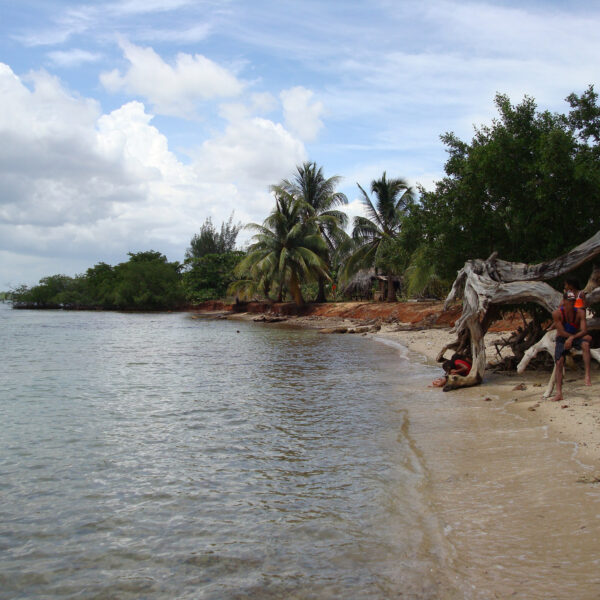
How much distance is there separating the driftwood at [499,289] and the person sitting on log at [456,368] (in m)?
0.30

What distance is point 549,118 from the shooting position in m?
10.7

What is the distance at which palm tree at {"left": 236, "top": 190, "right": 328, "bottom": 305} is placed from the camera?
39562 mm

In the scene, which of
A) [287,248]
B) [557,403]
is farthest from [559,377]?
[287,248]

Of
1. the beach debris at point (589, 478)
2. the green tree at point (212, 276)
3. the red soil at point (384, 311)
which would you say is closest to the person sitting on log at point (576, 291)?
the beach debris at point (589, 478)

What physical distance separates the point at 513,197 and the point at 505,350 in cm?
582

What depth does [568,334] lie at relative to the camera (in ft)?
27.0

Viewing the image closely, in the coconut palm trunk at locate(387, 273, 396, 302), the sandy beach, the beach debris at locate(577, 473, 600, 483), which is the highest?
the coconut palm trunk at locate(387, 273, 396, 302)

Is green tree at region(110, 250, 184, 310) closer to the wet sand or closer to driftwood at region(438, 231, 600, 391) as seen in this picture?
driftwood at region(438, 231, 600, 391)

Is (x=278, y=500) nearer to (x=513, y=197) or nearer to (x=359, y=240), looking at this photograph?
(x=513, y=197)

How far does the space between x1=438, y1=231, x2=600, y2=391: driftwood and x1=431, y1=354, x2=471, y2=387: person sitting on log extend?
0.99 feet

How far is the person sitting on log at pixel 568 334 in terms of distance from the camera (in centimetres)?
811

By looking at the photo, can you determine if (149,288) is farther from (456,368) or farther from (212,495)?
(212,495)

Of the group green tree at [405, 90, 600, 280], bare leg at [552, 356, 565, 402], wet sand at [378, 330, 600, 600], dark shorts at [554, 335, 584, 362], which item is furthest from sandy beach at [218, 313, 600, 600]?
green tree at [405, 90, 600, 280]

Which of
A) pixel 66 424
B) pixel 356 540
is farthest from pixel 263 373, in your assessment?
pixel 356 540
